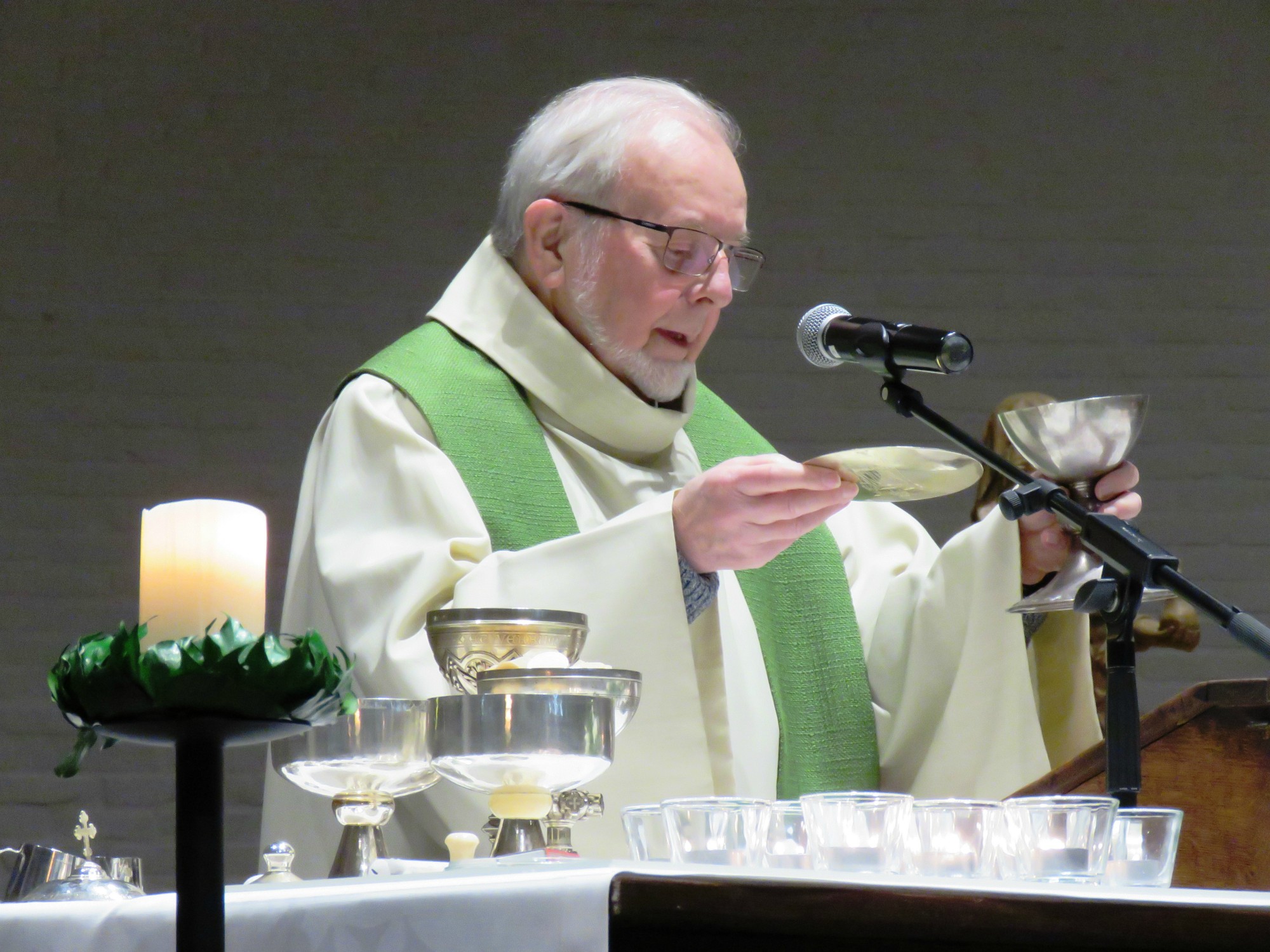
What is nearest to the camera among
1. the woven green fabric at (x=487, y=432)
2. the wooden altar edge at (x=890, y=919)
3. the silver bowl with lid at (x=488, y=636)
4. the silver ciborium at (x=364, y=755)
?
the wooden altar edge at (x=890, y=919)

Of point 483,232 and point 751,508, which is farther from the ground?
point 483,232

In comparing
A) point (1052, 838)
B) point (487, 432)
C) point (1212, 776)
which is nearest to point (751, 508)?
point (1212, 776)

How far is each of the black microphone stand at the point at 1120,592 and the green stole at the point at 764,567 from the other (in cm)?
100

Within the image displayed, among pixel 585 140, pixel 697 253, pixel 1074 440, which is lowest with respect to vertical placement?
pixel 1074 440

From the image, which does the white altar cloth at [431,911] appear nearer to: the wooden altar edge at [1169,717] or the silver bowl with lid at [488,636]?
the silver bowl with lid at [488,636]

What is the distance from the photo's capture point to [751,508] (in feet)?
7.14

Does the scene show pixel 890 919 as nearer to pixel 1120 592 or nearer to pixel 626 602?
pixel 1120 592

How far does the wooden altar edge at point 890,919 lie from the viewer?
3.28ft

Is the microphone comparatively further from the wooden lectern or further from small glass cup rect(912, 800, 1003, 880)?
small glass cup rect(912, 800, 1003, 880)

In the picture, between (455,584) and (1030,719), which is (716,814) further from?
(1030,719)

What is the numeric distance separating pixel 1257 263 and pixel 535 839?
4.45 metres

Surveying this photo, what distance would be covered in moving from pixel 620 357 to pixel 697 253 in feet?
0.74

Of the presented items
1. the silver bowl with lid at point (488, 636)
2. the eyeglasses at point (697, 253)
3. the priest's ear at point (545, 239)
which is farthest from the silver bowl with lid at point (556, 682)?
the priest's ear at point (545, 239)

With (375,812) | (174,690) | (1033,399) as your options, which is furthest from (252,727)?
(1033,399)
